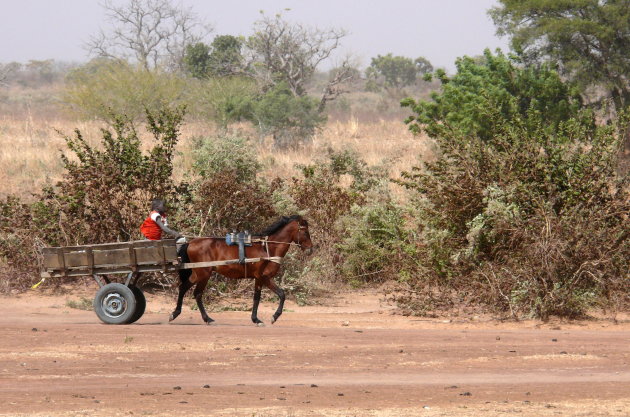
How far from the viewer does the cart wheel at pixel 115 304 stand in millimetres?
14602

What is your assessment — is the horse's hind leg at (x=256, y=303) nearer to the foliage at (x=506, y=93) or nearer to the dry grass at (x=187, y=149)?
the dry grass at (x=187, y=149)

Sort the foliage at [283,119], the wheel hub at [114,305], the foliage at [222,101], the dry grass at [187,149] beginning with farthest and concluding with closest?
the foliage at [222,101] → the foliage at [283,119] → the dry grass at [187,149] → the wheel hub at [114,305]

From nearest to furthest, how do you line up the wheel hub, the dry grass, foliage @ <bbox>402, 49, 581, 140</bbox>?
the wheel hub, the dry grass, foliage @ <bbox>402, 49, 581, 140</bbox>

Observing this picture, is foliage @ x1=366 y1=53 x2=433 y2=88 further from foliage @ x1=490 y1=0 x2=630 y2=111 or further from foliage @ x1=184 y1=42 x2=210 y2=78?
foliage @ x1=490 y1=0 x2=630 y2=111

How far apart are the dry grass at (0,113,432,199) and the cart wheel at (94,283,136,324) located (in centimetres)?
931

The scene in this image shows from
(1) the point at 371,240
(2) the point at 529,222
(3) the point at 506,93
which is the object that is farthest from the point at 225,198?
(3) the point at 506,93

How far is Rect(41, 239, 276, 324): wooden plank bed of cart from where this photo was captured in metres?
14.4

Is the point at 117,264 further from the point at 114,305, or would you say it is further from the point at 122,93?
the point at 122,93

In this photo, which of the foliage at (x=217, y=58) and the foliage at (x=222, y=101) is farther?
the foliage at (x=217, y=58)

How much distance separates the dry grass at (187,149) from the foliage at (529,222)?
7620 mm

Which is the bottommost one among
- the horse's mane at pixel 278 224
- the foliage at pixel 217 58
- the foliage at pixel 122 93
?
the horse's mane at pixel 278 224

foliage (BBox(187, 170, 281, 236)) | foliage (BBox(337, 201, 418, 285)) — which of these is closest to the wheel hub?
foliage (BBox(187, 170, 281, 236))

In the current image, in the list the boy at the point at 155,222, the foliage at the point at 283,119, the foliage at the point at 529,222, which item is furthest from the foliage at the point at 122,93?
the boy at the point at 155,222

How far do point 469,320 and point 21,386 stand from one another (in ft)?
27.3
